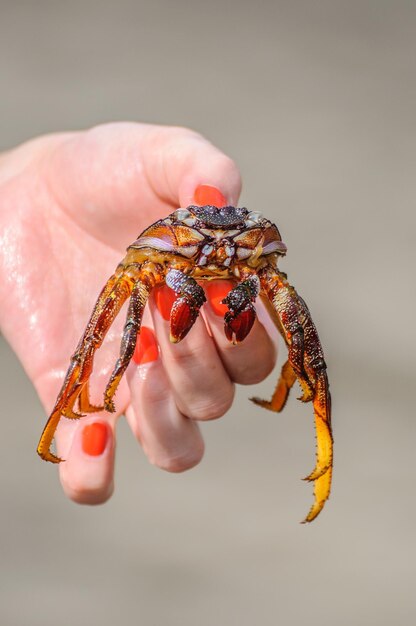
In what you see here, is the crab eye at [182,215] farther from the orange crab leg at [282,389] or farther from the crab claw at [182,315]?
the orange crab leg at [282,389]

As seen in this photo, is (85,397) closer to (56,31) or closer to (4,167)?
(4,167)

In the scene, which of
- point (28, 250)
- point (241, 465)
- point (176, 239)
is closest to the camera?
point (176, 239)

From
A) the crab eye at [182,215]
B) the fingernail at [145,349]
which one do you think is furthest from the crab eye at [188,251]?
the fingernail at [145,349]

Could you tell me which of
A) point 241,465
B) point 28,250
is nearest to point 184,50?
point 241,465

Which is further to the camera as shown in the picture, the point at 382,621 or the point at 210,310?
the point at 382,621

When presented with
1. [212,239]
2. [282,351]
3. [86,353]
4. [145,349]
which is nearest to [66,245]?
[145,349]

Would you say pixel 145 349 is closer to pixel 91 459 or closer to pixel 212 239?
pixel 91 459

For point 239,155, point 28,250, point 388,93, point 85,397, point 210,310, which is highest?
point 388,93
